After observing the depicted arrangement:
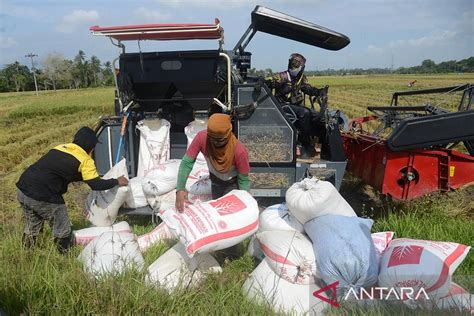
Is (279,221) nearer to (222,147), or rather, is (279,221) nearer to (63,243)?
(222,147)

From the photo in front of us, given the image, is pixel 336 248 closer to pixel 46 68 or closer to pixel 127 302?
pixel 127 302

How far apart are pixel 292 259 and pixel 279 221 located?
649 millimetres

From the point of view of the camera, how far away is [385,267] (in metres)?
2.58

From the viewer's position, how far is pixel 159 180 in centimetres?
458

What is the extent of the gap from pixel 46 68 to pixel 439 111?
76011 millimetres

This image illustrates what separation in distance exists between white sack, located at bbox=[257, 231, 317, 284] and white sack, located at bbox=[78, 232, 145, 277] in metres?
0.98

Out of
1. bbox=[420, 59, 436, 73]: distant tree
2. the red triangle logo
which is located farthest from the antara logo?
bbox=[420, 59, 436, 73]: distant tree

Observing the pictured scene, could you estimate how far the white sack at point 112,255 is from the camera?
2875 mm

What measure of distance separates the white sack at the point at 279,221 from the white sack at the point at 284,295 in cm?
55

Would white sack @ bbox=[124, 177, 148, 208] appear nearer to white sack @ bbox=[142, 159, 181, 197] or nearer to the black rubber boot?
white sack @ bbox=[142, 159, 181, 197]

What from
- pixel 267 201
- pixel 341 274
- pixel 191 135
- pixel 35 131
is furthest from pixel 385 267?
pixel 35 131

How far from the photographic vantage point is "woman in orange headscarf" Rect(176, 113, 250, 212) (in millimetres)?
3213

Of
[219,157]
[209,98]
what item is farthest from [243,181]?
[209,98]

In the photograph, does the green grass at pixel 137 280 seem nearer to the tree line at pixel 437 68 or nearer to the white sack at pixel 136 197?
the white sack at pixel 136 197
